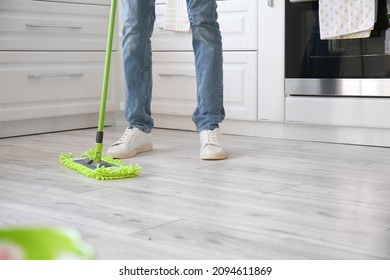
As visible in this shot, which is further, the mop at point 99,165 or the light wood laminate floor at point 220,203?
the mop at point 99,165

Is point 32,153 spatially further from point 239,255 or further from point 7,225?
point 239,255

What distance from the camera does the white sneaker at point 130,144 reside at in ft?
6.82

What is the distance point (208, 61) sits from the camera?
80.9 inches

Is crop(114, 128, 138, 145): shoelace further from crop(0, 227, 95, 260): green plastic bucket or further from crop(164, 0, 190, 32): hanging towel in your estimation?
crop(0, 227, 95, 260): green plastic bucket

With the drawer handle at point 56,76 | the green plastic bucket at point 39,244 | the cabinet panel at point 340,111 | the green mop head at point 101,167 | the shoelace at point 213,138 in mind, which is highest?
the drawer handle at point 56,76

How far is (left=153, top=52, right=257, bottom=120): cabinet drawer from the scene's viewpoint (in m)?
2.66

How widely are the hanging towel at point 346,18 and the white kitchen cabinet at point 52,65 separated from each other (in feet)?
3.99

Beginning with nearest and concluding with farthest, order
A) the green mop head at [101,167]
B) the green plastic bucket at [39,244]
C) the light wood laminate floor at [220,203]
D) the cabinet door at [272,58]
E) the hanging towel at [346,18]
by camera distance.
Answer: the green plastic bucket at [39,244] → the light wood laminate floor at [220,203] → the green mop head at [101,167] → the hanging towel at [346,18] → the cabinet door at [272,58]

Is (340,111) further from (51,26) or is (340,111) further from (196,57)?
A: (51,26)

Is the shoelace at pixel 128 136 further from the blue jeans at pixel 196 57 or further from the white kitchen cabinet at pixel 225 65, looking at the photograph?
the white kitchen cabinet at pixel 225 65

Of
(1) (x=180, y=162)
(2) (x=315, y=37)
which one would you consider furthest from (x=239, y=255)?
(2) (x=315, y=37)

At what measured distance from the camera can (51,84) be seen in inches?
111

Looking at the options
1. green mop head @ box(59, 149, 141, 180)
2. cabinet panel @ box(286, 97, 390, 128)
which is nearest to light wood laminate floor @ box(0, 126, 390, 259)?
green mop head @ box(59, 149, 141, 180)

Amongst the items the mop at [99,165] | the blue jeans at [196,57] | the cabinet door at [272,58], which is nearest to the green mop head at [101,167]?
the mop at [99,165]
